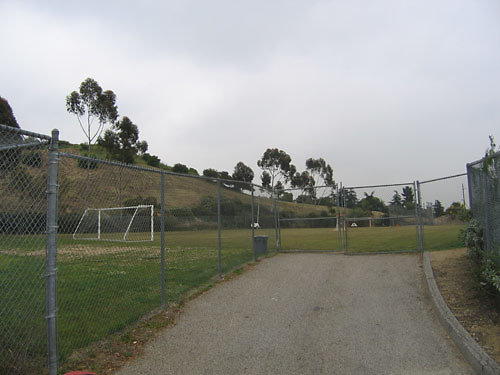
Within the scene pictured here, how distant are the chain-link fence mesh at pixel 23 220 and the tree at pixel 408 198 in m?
10.1

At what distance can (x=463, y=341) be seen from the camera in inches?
167

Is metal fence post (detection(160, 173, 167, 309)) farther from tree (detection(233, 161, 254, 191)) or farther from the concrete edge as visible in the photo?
tree (detection(233, 161, 254, 191))

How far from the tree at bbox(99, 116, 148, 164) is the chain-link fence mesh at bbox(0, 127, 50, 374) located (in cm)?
3424

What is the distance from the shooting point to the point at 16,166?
11.7 feet

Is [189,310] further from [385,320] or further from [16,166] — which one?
[16,166]

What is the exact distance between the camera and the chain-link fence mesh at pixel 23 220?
3.44 meters

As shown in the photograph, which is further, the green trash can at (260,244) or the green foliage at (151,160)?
the green foliage at (151,160)

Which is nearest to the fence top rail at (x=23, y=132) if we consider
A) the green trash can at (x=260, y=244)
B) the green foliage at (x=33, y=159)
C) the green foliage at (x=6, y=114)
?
the green foliage at (x=33, y=159)

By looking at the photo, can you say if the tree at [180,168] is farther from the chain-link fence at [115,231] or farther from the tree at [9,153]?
the tree at [9,153]

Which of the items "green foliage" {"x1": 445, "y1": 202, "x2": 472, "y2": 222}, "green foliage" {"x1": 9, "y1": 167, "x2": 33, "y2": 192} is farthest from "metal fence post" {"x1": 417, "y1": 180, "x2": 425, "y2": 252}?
"green foliage" {"x1": 9, "y1": 167, "x2": 33, "y2": 192}

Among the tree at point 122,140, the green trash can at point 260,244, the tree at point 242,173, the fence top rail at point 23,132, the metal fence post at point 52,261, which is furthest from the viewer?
the tree at point 242,173

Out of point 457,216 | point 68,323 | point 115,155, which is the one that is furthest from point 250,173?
point 68,323

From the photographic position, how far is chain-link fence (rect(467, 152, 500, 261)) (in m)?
5.50

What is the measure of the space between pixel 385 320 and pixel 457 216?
5.39m
